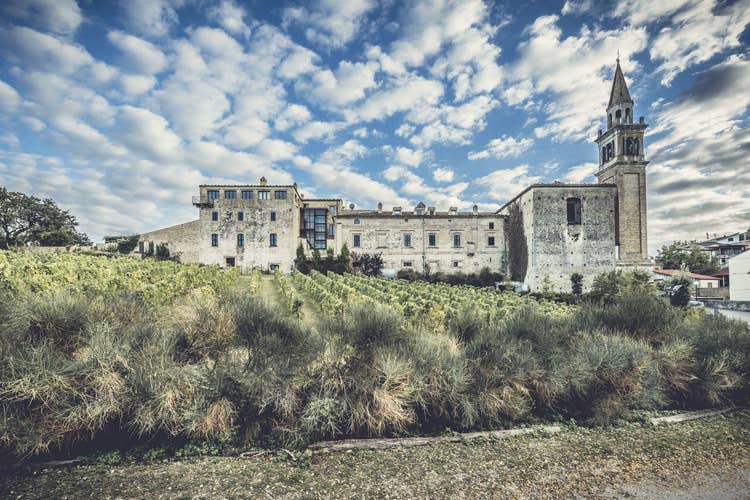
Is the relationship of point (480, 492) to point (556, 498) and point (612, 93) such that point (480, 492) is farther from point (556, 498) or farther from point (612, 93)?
point (612, 93)

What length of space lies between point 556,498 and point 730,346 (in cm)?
543

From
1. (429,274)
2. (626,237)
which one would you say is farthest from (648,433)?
(626,237)

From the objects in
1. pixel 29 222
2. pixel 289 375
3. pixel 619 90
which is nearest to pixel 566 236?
pixel 619 90

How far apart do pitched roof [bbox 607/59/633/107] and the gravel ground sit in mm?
39037

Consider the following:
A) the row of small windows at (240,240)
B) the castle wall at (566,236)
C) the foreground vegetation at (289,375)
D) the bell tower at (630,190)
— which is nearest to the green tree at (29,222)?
the row of small windows at (240,240)

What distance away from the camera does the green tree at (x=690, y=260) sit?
42.4 meters

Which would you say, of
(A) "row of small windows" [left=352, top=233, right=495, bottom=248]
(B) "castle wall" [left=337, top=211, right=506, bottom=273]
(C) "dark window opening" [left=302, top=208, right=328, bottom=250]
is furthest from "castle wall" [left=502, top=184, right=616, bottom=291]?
(C) "dark window opening" [left=302, top=208, right=328, bottom=250]

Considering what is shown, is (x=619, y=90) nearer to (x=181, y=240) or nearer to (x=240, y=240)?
(x=240, y=240)

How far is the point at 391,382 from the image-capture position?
4258 millimetres

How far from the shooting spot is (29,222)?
37.0 metres

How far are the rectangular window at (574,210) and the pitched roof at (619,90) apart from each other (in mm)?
11471

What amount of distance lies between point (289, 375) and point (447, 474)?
2155 mm

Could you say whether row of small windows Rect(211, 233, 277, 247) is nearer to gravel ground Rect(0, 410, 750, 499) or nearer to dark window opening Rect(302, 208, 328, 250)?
dark window opening Rect(302, 208, 328, 250)

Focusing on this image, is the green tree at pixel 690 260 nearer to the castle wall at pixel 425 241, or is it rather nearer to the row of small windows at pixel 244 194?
the castle wall at pixel 425 241
